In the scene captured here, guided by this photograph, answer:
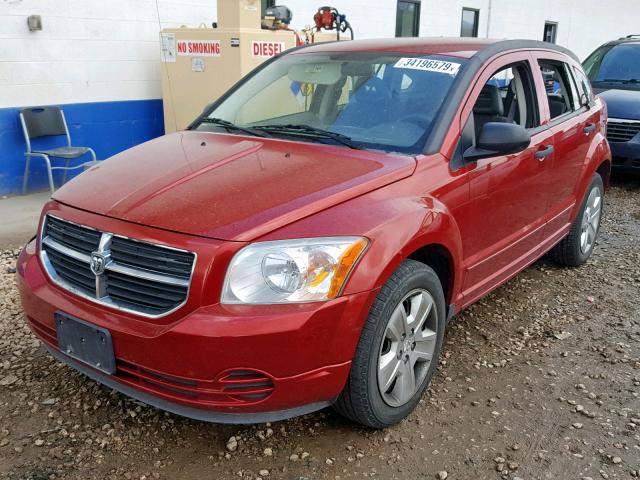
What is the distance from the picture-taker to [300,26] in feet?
30.0

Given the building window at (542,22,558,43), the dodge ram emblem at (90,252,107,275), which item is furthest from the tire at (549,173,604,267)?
the building window at (542,22,558,43)

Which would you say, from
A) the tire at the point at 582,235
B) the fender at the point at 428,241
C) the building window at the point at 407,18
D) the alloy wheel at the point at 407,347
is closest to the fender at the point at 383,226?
the fender at the point at 428,241

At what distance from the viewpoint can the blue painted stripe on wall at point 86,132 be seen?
645cm

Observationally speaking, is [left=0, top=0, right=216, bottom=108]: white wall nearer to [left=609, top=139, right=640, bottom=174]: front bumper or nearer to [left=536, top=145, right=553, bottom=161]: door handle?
[left=536, top=145, right=553, bottom=161]: door handle

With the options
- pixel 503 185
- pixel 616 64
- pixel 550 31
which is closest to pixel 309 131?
pixel 503 185

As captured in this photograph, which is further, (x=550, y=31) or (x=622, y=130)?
(x=550, y=31)

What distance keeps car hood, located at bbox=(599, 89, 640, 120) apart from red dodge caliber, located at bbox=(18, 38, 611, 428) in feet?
14.9

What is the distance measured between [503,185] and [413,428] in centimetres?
141

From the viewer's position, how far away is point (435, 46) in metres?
3.67

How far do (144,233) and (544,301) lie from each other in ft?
9.85

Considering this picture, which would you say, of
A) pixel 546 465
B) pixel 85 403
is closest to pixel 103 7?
pixel 85 403

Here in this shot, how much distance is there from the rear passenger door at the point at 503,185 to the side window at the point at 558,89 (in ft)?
1.31

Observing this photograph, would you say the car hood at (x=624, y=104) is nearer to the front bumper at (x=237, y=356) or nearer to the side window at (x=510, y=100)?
the side window at (x=510, y=100)

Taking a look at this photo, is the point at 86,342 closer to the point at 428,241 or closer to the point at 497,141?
the point at 428,241
